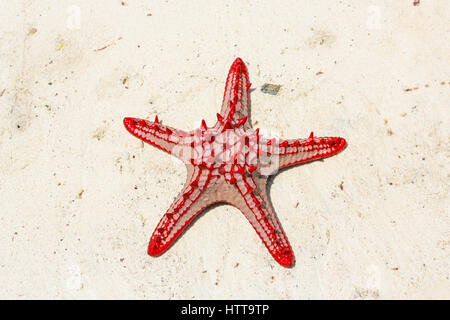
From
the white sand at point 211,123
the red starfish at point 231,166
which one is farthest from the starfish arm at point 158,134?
the white sand at point 211,123

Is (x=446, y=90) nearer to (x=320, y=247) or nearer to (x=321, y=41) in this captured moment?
(x=321, y=41)

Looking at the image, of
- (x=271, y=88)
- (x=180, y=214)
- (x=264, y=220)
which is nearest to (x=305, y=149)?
(x=264, y=220)

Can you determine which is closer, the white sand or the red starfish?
the red starfish

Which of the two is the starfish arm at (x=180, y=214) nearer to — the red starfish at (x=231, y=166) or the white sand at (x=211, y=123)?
the red starfish at (x=231, y=166)

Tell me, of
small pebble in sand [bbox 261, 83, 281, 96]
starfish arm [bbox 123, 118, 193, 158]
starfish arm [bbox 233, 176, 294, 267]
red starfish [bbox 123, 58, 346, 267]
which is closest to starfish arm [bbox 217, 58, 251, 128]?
red starfish [bbox 123, 58, 346, 267]

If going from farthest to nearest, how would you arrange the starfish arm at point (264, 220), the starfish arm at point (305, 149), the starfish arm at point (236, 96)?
the starfish arm at point (236, 96) < the starfish arm at point (305, 149) < the starfish arm at point (264, 220)

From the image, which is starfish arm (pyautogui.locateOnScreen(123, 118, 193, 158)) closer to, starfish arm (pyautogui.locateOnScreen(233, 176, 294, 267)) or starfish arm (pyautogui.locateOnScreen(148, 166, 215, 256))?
starfish arm (pyautogui.locateOnScreen(148, 166, 215, 256))
